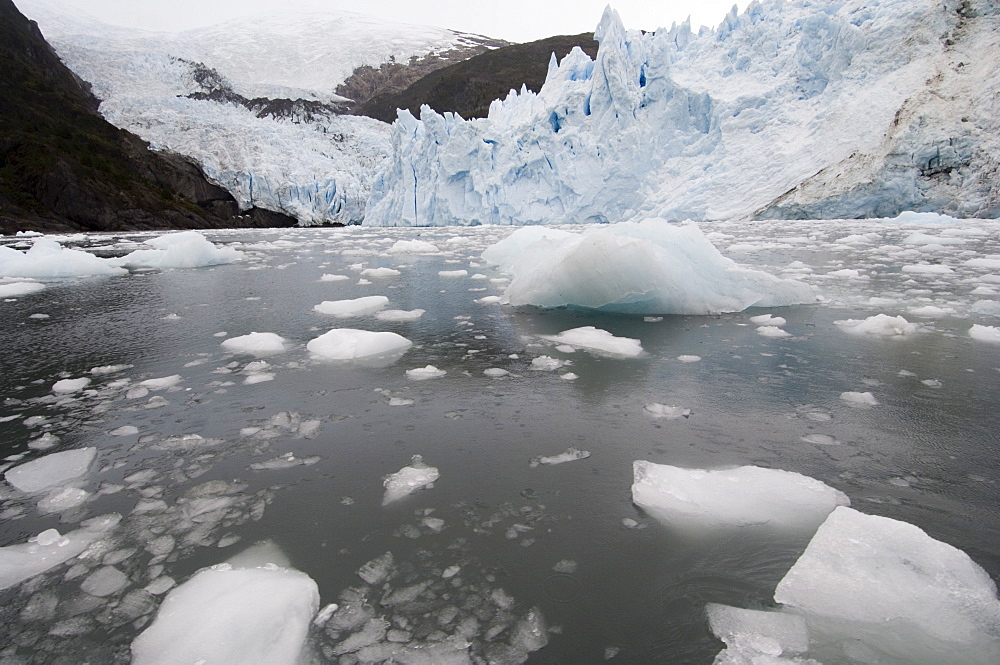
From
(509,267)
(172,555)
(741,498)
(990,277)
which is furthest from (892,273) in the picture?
(172,555)

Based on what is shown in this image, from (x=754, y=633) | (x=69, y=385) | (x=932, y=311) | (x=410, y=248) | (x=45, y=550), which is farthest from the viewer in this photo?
(x=410, y=248)

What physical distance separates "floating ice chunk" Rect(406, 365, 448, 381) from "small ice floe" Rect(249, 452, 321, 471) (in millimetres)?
876

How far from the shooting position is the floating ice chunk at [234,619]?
1.07 m

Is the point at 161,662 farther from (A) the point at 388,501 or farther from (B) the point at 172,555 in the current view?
(A) the point at 388,501

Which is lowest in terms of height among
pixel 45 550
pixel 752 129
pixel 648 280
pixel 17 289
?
pixel 17 289

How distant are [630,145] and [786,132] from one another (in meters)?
5.24

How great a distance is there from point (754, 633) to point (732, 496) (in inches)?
20.1

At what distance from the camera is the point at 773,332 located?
11.2ft

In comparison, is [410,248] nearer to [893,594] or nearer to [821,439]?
[821,439]

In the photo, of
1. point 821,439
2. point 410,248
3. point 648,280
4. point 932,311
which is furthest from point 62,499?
point 410,248

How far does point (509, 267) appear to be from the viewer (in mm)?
7145

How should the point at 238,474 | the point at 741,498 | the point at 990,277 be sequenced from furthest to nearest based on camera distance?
the point at 990,277, the point at 238,474, the point at 741,498

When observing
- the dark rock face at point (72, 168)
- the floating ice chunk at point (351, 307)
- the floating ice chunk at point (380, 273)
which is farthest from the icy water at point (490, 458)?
the dark rock face at point (72, 168)

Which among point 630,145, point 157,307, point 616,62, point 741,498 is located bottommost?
point 157,307
